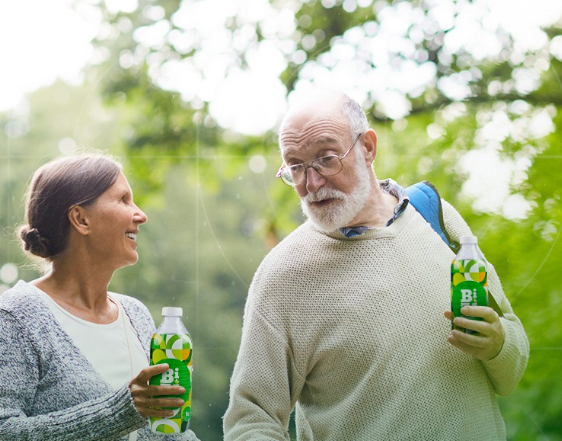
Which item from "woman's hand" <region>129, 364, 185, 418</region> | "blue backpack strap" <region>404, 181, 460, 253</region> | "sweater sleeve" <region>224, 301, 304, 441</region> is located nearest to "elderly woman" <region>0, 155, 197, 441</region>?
"woman's hand" <region>129, 364, 185, 418</region>

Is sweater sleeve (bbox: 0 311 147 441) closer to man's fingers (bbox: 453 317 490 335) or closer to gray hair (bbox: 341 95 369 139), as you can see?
man's fingers (bbox: 453 317 490 335)

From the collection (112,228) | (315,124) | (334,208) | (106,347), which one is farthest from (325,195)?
(106,347)

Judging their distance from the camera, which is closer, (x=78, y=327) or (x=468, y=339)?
(x=468, y=339)

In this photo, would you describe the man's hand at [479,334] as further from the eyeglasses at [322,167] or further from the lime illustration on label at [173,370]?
the lime illustration on label at [173,370]

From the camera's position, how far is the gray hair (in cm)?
177

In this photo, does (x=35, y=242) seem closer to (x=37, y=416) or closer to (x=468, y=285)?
(x=37, y=416)

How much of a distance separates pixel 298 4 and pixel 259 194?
0.82 m

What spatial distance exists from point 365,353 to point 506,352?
325mm

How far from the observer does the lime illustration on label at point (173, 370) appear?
144cm

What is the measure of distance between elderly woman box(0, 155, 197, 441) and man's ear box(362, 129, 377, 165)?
0.61 metres

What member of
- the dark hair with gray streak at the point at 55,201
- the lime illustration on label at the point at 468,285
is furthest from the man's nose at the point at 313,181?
the dark hair with gray streak at the point at 55,201

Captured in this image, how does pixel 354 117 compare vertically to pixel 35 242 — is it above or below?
above

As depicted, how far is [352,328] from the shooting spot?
5.46ft

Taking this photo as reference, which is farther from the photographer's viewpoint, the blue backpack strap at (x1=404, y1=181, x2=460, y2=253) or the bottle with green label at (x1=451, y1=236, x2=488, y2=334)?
the blue backpack strap at (x1=404, y1=181, x2=460, y2=253)
